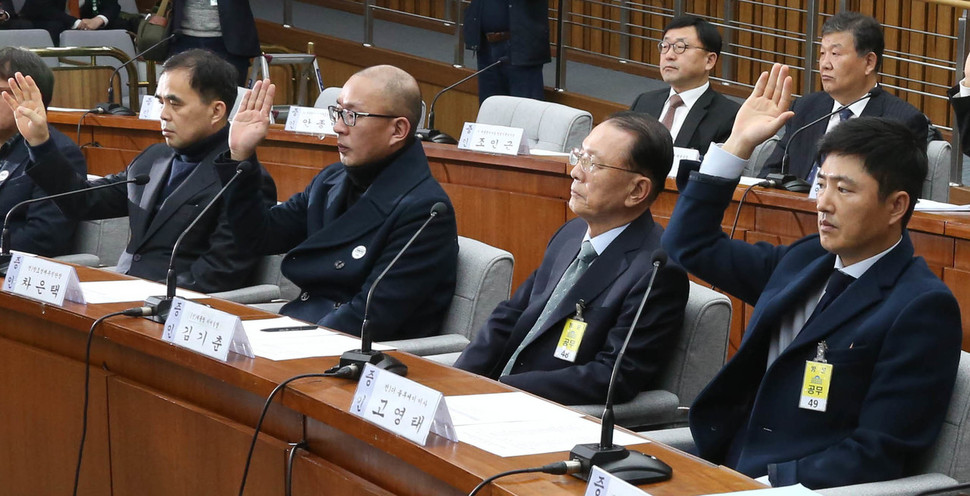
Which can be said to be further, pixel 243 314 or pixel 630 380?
pixel 243 314

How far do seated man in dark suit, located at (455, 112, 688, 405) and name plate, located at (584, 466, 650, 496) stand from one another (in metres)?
0.88

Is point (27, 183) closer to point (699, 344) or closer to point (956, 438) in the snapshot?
point (699, 344)

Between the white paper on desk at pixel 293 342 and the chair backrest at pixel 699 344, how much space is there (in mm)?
580

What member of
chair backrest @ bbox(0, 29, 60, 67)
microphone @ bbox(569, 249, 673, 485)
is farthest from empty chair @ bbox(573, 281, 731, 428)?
chair backrest @ bbox(0, 29, 60, 67)

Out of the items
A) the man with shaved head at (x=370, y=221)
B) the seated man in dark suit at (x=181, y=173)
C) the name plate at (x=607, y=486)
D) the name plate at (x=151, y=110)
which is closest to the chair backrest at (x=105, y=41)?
the name plate at (x=151, y=110)

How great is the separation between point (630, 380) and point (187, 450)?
2.63ft


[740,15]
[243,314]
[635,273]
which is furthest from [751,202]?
[740,15]

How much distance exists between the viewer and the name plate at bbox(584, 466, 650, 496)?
132 centimetres

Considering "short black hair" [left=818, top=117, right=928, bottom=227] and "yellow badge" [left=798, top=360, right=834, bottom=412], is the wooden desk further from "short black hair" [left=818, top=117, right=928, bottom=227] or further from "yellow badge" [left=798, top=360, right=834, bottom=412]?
"short black hair" [left=818, top=117, right=928, bottom=227]

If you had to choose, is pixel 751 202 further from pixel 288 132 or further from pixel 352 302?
pixel 288 132

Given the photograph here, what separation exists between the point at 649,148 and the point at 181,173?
1.51m

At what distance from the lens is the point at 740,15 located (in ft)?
24.2

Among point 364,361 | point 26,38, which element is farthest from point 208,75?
point 26,38

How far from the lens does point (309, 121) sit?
15.5 feet
